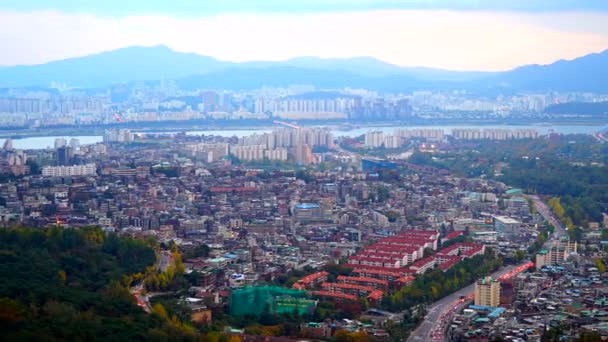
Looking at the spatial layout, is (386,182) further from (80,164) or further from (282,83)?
(282,83)

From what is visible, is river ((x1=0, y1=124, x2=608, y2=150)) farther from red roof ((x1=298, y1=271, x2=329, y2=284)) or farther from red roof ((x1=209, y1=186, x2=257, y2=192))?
red roof ((x1=298, y1=271, x2=329, y2=284))

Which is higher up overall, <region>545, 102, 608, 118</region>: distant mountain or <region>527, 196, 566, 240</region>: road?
<region>545, 102, 608, 118</region>: distant mountain

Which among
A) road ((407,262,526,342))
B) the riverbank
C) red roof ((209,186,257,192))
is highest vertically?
the riverbank

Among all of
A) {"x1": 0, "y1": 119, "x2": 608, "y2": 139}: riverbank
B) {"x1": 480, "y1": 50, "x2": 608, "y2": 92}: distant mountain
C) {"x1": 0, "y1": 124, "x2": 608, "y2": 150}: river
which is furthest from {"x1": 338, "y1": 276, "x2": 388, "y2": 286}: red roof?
{"x1": 480, "y1": 50, "x2": 608, "y2": 92}: distant mountain

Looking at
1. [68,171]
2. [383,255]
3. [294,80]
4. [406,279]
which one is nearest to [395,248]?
[383,255]

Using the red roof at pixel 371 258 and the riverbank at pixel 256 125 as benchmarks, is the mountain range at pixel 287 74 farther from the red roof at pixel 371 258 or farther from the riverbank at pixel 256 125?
the red roof at pixel 371 258

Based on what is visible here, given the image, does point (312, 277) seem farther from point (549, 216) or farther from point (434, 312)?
point (549, 216)

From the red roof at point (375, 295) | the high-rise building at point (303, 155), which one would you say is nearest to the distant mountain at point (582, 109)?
the high-rise building at point (303, 155)
